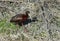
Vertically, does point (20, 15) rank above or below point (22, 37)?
above

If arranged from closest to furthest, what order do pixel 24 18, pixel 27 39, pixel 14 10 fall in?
pixel 27 39 → pixel 24 18 → pixel 14 10

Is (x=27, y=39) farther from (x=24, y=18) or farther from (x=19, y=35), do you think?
(x=24, y=18)

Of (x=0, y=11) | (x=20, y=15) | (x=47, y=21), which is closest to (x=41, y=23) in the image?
(x=47, y=21)

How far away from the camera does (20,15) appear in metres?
5.34

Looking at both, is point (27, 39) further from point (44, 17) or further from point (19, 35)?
A: point (44, 17)

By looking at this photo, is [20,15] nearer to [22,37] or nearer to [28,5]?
[22,37]

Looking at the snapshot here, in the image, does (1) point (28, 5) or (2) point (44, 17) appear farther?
(1) point (28, 5)

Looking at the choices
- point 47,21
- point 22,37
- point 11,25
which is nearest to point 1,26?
point 11,25

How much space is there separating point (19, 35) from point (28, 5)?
1228 mm

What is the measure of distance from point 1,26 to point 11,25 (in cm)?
20

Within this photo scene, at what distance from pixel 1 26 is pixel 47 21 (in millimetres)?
956

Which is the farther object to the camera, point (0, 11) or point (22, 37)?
point (0, 11)

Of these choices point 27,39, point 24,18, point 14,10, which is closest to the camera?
point 27,39

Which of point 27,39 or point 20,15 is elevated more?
point 20,15
